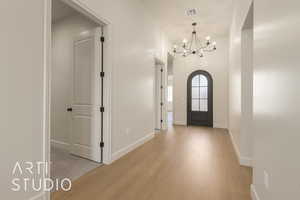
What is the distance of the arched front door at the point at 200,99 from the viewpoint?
6297mm

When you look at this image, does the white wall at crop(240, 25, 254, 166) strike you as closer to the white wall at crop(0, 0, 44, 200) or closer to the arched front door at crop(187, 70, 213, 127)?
the white wall at crop(0, 0, 44, 200)

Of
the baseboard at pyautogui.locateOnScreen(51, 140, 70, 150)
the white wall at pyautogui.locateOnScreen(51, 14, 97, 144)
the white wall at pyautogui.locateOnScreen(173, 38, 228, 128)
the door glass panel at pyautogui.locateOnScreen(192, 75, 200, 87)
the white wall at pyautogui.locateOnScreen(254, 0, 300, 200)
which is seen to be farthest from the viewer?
the door glass panel at pyautogui.locateOnScreen(192, 75, 200, 87)

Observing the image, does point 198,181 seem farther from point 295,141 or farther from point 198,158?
point 295,141

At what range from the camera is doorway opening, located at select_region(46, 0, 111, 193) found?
2762mm

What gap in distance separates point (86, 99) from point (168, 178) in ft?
6.73

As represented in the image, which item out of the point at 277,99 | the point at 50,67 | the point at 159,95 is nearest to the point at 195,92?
the point at 159,95

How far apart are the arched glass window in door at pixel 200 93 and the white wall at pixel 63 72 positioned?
472 cm

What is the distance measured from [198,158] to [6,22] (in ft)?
10.9

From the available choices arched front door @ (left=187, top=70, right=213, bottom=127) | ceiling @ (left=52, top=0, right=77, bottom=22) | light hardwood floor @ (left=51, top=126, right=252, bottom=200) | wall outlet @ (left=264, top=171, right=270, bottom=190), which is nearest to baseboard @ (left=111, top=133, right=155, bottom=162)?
light hardwood floor @ (left=51, top=126, right=252, bottom=200)

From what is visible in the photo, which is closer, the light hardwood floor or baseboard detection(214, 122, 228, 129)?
the light hardwood floor

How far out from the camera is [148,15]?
4234mm

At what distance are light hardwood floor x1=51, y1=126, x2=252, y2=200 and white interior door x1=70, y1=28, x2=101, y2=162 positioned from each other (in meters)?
0.61

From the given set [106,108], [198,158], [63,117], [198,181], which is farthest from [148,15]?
[198,181]

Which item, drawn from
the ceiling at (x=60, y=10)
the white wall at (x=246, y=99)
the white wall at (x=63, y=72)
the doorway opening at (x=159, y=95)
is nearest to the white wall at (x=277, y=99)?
the white wall at (x=246, y=99)
